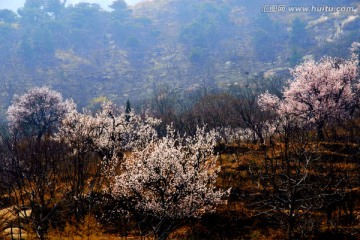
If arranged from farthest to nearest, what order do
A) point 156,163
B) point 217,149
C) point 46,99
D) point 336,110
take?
point 46,99
point 336,110
point 217,149
point 156,163

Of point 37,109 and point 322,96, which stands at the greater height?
point 37,109

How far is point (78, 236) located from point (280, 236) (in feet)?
61.6

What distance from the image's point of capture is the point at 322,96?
164 feet

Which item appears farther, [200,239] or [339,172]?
[339,172]

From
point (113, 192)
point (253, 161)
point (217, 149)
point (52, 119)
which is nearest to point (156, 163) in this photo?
point (113, 192)

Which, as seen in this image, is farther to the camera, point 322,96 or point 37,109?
point 37,109

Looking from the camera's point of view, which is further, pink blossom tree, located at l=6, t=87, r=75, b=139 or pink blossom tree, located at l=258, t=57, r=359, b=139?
pink blossom tree, located at l=6, t=87, r=75, b=139

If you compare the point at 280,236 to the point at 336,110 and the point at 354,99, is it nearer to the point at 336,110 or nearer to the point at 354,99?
the point at 336,110

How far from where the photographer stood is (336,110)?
48.6 metres

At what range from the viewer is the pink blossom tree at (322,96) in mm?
49219

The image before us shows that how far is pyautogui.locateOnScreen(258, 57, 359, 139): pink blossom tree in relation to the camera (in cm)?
4922

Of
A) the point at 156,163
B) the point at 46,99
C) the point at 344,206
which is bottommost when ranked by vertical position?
the point at 344,206

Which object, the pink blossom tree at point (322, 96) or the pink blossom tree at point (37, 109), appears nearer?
the pink blossom tree at point (322, 96)

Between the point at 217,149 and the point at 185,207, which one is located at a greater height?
the point at 217,149
